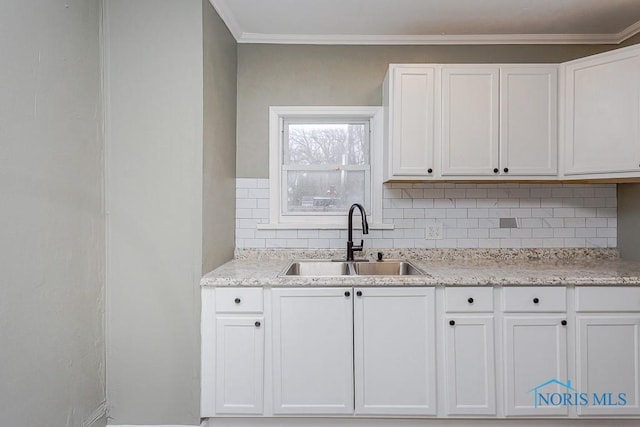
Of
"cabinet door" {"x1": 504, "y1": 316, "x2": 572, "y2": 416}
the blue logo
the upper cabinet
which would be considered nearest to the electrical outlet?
the upper cabinet

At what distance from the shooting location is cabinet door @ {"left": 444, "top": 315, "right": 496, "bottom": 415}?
6.05 ft

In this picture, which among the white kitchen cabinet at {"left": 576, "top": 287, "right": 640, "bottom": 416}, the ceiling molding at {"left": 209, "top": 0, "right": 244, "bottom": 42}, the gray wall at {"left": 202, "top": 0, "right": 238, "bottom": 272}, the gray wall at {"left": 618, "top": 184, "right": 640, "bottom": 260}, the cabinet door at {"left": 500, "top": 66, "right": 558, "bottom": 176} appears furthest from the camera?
the gray wall at {"left": 618, "top": 184, "right": 640, "bottom": 260}

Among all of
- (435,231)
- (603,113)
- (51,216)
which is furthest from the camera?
(435,231)

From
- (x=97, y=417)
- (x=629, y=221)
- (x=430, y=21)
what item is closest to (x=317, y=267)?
(x=97, y=417)

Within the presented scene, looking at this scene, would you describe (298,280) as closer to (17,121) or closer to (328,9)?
(17,121)

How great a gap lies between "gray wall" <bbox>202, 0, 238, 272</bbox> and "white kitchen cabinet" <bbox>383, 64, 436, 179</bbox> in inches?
41.7

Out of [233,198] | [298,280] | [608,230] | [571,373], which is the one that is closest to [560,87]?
[608,230]

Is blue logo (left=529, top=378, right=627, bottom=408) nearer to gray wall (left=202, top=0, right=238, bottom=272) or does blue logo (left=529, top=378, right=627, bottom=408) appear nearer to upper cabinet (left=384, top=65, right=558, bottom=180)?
upper cabinet (left=384, top=65, right=558, bottom=180)

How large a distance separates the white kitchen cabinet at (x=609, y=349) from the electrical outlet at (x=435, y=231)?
875mm

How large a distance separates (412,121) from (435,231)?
81 centimetres

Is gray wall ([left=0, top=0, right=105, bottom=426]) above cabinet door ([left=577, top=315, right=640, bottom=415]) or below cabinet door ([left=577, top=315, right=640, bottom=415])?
above

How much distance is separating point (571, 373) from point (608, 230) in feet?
4.00

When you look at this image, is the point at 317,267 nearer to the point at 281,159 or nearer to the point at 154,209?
the point at 281,159

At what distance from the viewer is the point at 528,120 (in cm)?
218
